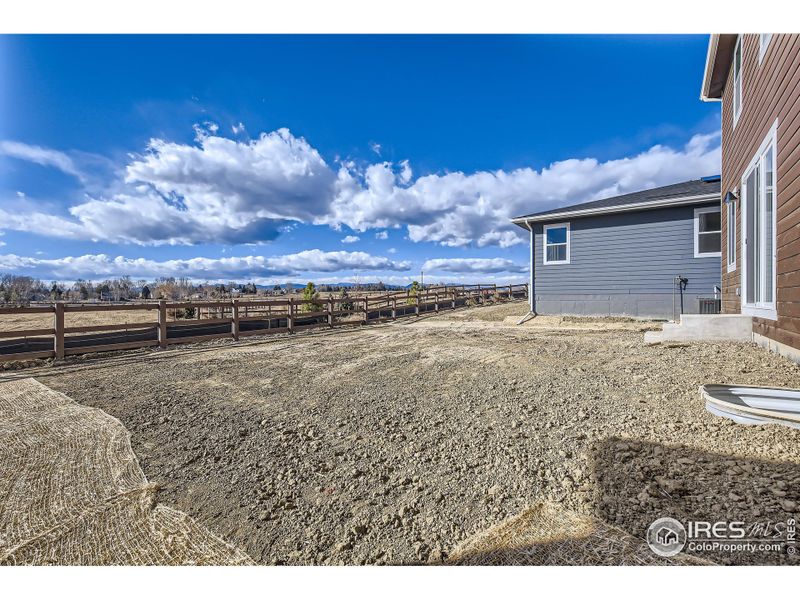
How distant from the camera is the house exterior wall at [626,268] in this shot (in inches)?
323

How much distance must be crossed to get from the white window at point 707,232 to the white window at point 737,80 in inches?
116

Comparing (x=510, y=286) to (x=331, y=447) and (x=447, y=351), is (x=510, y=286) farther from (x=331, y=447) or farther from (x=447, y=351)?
(x=331, y=447)

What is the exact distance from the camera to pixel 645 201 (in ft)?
27.8

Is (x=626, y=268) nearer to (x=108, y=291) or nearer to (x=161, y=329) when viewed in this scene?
(x=161, y=329)

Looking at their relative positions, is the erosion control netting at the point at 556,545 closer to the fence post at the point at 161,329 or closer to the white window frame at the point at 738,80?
the white window frame at the point at 738,80

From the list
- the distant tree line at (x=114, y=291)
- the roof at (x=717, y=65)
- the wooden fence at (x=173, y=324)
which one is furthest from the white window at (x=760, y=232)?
the distant tree line at (x=114, y=291)

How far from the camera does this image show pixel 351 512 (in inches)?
67.6

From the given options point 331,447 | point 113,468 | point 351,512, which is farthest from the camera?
point 331,447

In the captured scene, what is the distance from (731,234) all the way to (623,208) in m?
→ 3.05

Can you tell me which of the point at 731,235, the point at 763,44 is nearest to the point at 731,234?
the point at 731,235

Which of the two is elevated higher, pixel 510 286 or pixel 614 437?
pixel 510 286
